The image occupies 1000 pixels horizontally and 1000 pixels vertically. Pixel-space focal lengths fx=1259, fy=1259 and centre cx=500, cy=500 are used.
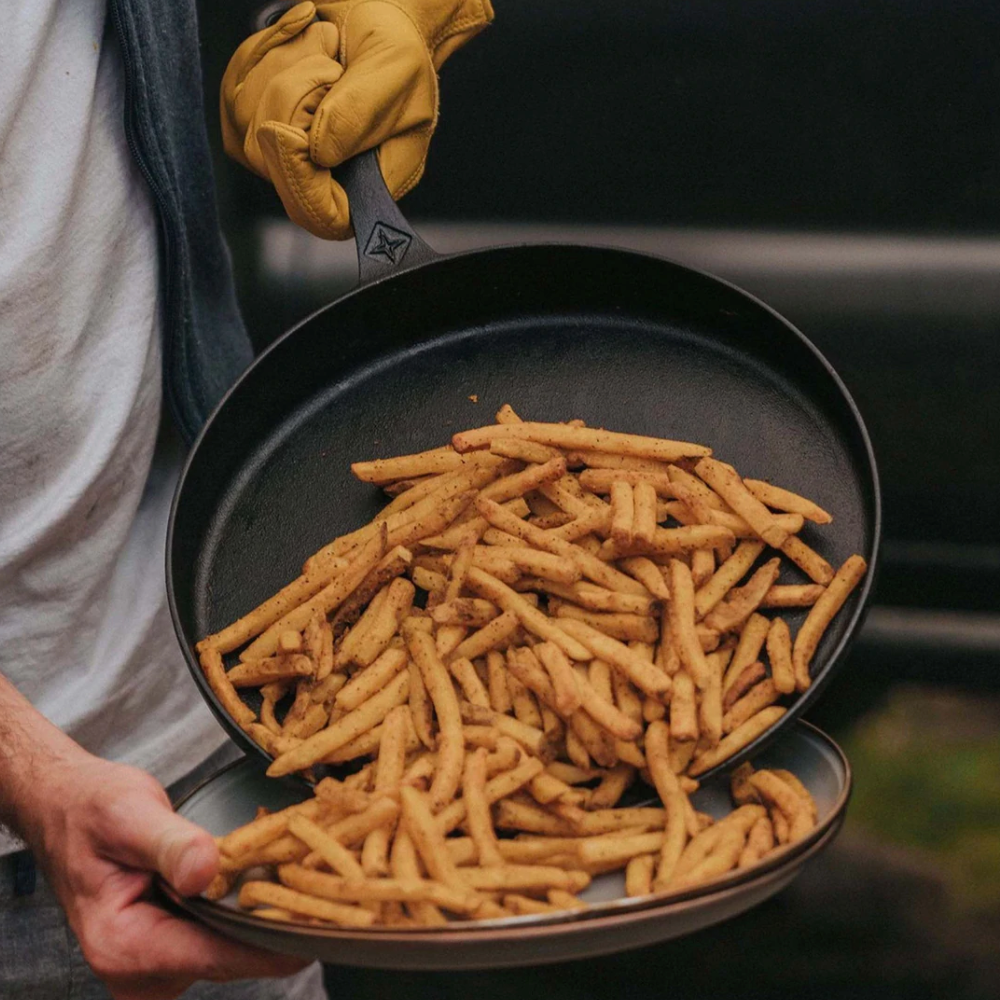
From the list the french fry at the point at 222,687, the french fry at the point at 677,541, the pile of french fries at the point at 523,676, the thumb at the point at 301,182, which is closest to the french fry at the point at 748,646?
the pile of french fries at the point at 523,676

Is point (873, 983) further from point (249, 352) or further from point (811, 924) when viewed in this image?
point (249, 352)

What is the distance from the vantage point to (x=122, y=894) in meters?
1.43

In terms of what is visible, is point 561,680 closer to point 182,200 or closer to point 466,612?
point 466,612

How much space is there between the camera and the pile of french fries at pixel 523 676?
130 centimetres

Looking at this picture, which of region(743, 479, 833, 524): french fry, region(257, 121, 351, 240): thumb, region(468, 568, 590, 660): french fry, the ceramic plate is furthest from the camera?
region(257, 121, 351, 240): thumb

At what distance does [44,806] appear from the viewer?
4.92 feet

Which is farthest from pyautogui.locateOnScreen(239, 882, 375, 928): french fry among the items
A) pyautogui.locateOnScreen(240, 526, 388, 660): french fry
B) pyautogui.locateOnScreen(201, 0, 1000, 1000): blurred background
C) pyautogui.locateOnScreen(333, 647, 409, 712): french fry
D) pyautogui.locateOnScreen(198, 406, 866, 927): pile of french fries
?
pyautogui.locateOnScreen(201, 0, 1000, 1000): blurred background

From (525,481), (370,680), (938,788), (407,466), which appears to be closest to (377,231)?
(407,466)

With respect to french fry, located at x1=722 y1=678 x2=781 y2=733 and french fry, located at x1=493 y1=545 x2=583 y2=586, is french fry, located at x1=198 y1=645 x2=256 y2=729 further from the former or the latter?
french fry, located at x1=722 y1=678 x2=781 y2=733

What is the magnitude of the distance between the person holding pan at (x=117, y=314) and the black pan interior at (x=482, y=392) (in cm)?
20

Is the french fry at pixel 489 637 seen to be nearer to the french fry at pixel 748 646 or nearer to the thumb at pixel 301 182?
the french fry at pixel 748 646

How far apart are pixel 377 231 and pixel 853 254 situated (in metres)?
1.37

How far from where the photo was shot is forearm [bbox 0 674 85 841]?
1.52 m

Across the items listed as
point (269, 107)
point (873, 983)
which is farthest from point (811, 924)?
point (269, 107)
